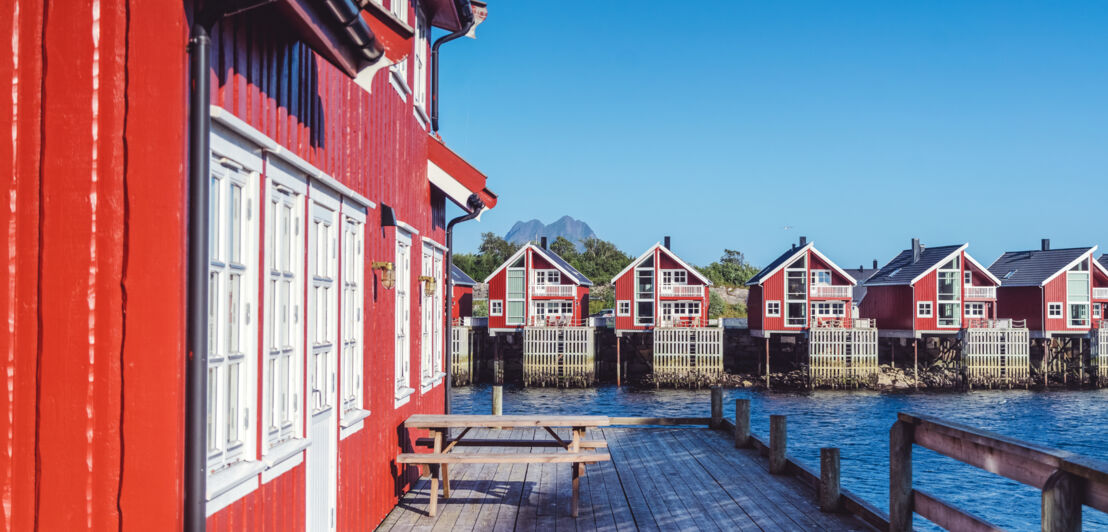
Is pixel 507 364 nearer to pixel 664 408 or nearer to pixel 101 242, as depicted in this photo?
pixel 664 408

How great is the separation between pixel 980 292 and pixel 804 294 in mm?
10163

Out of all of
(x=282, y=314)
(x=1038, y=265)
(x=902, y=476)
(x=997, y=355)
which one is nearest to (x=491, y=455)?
(x=902, y=476)

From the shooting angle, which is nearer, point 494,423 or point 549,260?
point 494,423

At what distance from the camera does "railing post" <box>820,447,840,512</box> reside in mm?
7492

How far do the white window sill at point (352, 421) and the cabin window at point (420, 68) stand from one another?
3.51 meters

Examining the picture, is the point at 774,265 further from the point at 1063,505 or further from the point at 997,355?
the point at 1063,505

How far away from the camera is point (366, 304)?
6.58 metres

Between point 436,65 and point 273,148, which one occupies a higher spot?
point 436,65

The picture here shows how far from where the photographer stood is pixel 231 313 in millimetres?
3848

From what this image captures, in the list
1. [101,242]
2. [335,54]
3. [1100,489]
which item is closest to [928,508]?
[1100,489]

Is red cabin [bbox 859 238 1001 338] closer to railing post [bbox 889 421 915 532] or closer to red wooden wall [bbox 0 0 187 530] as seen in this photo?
railing post [bbox 889 421 915 532]

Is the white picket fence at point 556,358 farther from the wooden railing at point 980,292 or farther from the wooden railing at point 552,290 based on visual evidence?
the wooden railing at point 980,292

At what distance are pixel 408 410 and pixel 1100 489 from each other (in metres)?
6.20

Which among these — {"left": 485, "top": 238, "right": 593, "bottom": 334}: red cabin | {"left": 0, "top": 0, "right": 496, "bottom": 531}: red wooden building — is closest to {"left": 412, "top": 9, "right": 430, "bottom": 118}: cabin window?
{"left": 0, "top": 0, "right": 496, "bottom": 531}: red wooden building
